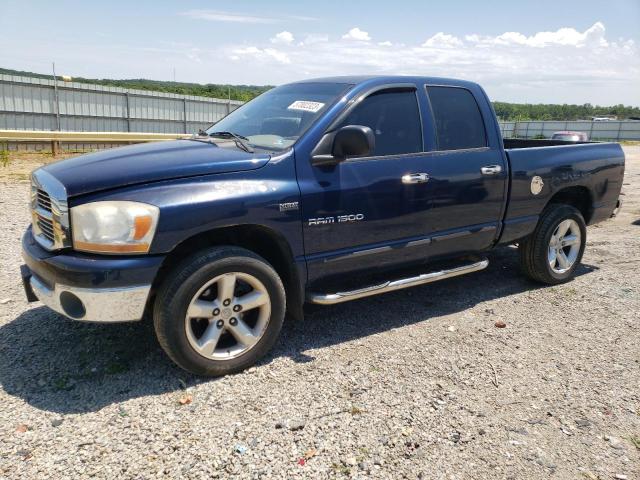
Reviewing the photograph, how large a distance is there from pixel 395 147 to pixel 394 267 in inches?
36.3

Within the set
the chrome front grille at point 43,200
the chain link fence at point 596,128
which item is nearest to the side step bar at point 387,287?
the chrome front grille at point 43,200

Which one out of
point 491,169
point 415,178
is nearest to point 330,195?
point 415,178

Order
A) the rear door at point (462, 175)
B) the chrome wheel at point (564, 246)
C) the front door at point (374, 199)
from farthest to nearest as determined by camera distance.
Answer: the chrome wheel at point (564, 246)
the rear door at point (462, 175)
the front door at point (374, 199)

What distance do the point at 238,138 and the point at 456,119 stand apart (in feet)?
6.07

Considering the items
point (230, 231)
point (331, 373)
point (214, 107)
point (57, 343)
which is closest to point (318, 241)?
point (230, 231)

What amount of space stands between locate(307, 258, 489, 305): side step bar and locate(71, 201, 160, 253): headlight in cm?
127

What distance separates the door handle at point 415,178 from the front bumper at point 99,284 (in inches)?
74.0

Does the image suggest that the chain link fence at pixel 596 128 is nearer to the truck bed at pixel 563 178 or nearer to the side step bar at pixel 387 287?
the truck bed at pixel 563 178

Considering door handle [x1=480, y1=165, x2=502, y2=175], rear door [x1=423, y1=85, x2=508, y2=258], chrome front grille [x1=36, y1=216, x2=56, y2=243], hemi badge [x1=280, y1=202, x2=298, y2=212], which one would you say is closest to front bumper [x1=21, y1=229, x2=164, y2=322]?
chrome front grille [x1=36, y1=216, x2=56, y2=243]

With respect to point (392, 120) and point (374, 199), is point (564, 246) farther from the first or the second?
point (374, 199)

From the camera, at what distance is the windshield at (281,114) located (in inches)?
147

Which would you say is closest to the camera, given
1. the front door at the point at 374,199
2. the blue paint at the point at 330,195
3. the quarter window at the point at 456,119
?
the blue paint at the point at 330,195

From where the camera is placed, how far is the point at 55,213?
3025 millimetres

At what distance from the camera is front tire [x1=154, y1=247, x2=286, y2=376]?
3066 mm
